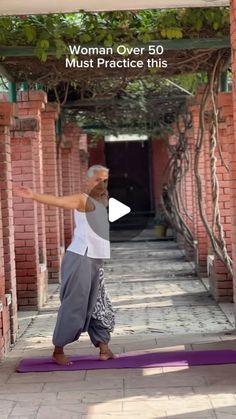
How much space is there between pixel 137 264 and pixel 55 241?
364 cm

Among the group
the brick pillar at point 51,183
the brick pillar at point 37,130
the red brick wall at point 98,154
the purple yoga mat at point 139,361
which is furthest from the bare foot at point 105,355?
the red brick wall at point 98,154

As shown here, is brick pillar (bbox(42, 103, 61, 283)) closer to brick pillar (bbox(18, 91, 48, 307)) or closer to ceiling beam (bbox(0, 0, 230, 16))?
brick pillar (bbox(18, 91, 48, 307))

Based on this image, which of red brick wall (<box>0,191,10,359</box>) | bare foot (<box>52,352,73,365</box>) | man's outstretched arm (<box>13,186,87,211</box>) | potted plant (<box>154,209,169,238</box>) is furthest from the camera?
potted plant (<box>154,209,169,238</box>)

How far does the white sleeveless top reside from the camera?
6.25 m

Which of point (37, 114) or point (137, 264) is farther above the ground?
point (37, 114)

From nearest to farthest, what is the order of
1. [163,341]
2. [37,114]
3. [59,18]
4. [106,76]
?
[163,341] → [59,18] → [106,76] → [37,114]

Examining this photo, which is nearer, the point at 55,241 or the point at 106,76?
the point at 106,76

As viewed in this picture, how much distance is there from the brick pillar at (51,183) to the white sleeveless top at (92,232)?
591 centimetres

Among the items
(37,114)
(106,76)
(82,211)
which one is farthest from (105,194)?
(37,114)

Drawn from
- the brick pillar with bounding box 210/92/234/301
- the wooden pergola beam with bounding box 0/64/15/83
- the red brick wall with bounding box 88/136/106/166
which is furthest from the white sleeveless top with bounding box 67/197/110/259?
the red brick wall with bounding box 88/136/106/166

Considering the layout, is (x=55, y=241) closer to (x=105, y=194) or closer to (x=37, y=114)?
(x=37, y=114)

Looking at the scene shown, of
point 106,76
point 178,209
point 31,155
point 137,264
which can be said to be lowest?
point 137,264

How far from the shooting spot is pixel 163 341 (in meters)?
7.28

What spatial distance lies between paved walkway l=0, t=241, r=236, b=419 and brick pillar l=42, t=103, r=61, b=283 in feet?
3.45
